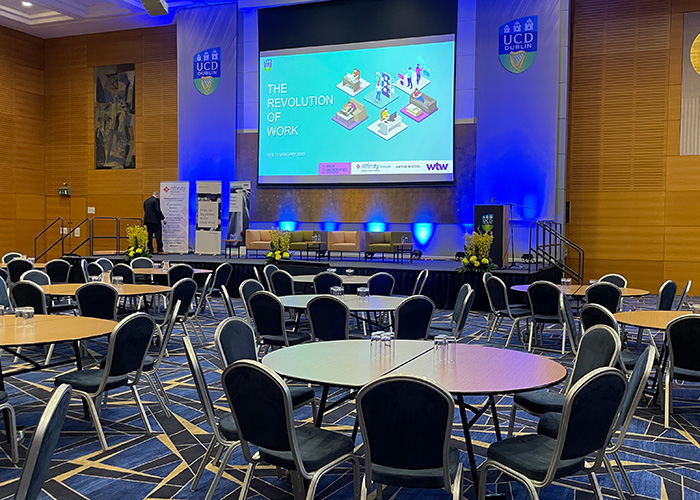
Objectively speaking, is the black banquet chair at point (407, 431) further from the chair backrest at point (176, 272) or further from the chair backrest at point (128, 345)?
the chair backrest at point (176, 272)

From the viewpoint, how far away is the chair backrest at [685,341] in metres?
4.49

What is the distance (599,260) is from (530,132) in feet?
10.8

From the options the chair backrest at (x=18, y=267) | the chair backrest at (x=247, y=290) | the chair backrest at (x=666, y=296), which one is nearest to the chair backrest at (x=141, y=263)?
the chair backrest at (x=18, y=267)

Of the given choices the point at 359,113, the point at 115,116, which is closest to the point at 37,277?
the point at 359,113

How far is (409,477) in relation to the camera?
2.48 m

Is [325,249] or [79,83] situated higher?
[79,83]

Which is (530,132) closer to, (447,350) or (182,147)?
(182,147)

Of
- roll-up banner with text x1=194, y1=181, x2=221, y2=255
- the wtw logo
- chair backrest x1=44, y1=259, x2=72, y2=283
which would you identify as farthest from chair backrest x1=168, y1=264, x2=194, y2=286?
the wtw logo

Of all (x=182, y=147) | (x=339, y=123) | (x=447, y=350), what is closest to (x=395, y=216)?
(x=339, y=123)

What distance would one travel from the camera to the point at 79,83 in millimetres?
18406

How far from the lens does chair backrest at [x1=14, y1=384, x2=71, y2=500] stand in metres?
1.82

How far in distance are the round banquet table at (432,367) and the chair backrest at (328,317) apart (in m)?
1.25

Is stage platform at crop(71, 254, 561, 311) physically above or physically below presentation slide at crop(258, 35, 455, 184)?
below

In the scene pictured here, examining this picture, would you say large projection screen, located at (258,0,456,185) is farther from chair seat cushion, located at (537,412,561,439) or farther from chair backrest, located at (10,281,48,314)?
chair seat cushion, located at (537,412,561,439)
